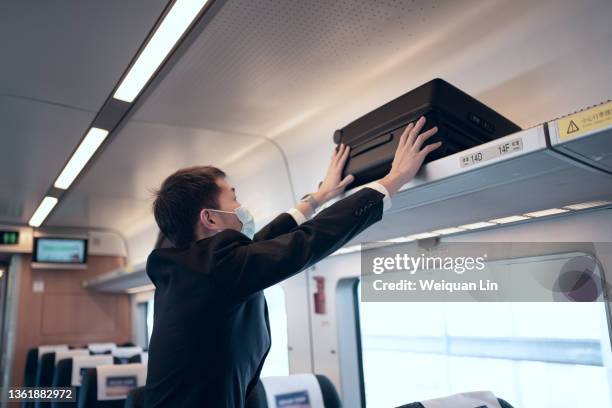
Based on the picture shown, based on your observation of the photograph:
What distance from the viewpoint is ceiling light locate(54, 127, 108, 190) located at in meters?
3.24

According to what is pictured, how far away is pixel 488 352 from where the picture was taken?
257cm

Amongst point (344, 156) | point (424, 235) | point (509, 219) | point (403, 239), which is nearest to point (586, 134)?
point (344, 156)

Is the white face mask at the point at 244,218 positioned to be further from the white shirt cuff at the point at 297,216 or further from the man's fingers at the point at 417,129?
the man's fingers at the point at 417,129

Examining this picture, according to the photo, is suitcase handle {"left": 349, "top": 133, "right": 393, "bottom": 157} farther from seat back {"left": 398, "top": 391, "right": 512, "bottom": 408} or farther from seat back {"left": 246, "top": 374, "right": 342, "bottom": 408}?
seat back {"left": 246, "top": 374, "right": 342, "bottom": 408}

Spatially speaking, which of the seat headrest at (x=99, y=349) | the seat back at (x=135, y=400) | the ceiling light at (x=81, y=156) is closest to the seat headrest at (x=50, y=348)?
the seat headrest at (x=99, y=349)

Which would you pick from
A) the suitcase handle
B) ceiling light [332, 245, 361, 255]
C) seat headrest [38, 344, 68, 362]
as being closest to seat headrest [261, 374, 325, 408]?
ceiling light [332, 245, 361, 255]

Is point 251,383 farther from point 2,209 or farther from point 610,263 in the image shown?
point 2,209

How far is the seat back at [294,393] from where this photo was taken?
2.55m

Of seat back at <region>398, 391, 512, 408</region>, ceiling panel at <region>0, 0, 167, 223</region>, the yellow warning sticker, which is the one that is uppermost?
ceiling panel at <region>0, 0, 167, 223</region>

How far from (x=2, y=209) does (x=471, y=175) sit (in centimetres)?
551

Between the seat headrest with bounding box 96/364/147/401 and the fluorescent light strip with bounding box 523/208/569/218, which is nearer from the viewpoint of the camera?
the fluorescent light strip with bounding box 523/208/569/218

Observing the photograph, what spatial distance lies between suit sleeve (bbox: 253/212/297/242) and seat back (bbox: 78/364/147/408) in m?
2.17

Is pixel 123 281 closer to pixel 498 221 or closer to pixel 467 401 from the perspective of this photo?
pixel 498 221

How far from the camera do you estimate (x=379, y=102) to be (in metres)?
2.78
